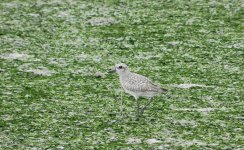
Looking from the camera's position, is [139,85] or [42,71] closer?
[139,85]

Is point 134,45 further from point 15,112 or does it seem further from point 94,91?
point 15,112

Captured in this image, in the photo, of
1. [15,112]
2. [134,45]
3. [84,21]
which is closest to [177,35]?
[134,45]

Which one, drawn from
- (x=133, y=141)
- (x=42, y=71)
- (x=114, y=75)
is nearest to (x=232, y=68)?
(x=114, y=75)

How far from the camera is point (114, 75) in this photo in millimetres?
22984

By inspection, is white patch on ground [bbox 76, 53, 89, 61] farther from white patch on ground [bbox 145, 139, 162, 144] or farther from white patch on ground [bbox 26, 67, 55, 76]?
white patch on ground [bbox 145, 139, 162, 144]

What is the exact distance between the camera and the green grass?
1692 cm

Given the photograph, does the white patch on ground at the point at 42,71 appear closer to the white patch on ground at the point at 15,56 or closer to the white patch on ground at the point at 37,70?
the white patch on ground at the point at 37,70

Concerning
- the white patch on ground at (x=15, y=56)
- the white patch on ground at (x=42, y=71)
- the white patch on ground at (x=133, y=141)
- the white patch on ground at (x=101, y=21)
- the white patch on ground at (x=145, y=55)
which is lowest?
the white patch on ground at (x=133, y=141)

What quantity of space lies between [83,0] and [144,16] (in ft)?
15.2

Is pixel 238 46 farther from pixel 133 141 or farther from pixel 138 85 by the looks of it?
pixel 133 141

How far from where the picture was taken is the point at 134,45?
26.3m

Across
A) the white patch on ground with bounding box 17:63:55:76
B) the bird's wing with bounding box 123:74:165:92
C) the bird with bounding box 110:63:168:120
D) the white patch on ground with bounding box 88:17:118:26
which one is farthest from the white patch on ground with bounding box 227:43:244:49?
the bird's wing with bounding box 123:74:165:92

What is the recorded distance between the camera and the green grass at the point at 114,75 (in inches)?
666

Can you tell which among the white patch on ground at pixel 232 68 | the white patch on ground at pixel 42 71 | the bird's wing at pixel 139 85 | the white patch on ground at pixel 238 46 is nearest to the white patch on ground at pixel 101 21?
the white patch on ground at pixel 238 46
